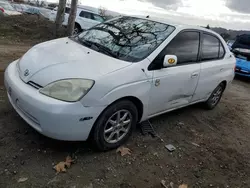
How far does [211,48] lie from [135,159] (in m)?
2.64

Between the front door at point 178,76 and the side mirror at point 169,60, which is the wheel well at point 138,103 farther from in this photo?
the side mirror at point 169,60

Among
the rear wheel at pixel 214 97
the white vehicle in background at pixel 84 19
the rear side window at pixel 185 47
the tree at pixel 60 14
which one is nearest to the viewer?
the rear side window at pixel 185 47

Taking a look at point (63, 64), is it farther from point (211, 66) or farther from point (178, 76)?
point (211, 66)

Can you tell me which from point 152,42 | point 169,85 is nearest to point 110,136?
point 169,85

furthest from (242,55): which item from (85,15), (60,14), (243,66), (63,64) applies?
(63,64)

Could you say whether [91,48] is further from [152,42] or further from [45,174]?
[45,174]

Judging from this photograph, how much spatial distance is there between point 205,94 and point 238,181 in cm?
197

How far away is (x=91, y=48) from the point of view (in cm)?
392

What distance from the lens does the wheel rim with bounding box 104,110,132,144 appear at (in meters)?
3.42

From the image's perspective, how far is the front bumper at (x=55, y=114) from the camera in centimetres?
292

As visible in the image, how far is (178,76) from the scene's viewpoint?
13.4 ft

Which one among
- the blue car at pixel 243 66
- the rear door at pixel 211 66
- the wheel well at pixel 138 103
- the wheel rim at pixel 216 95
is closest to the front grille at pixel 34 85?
the wheel well at pixel 138 103

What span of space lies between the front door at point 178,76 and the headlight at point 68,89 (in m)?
1.05

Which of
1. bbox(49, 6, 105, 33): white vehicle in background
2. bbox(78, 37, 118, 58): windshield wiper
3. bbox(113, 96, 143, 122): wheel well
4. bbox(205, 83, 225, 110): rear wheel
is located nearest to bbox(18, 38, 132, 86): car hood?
bbox(78, 37, 118, 58): windshield wiper
